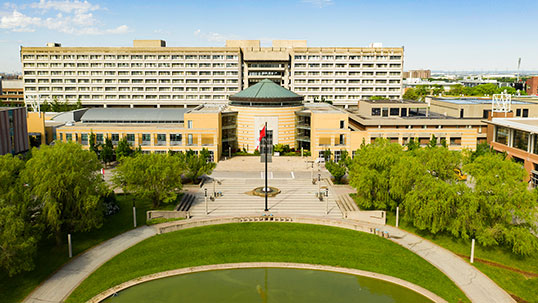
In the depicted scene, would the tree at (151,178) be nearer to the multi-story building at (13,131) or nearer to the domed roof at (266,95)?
the multi-story building at (13,131)

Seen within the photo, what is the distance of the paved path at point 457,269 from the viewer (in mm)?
32219

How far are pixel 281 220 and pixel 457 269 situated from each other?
715 inches

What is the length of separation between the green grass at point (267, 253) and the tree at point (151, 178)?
726 cm

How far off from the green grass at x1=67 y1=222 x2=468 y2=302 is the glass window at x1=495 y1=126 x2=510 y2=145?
1492 inches

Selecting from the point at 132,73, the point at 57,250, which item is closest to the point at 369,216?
the point at 57,250

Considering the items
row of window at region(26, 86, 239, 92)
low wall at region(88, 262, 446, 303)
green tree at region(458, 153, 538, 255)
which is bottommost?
low wall at region(88, 262, 446, 303)

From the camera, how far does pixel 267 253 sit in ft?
129

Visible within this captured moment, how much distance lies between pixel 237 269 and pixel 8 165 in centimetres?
2230

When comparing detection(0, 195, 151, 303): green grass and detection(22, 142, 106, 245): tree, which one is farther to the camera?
detection(22, 142, 106, 245): tree

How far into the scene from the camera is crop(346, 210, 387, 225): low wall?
4647 cm

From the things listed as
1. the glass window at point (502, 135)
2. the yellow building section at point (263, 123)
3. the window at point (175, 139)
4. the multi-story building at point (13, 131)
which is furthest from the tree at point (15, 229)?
the glass window at point (502, 135)

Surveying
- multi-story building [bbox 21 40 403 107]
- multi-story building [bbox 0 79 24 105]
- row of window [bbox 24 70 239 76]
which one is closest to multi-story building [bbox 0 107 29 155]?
multi-story building [bbox 21 40 403 107]

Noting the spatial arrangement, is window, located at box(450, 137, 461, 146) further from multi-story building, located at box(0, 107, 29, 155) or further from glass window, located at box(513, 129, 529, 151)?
multi-story building, located at box(0, 107, 29, 155)

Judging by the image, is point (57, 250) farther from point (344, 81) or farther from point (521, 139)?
point (344, 81)
